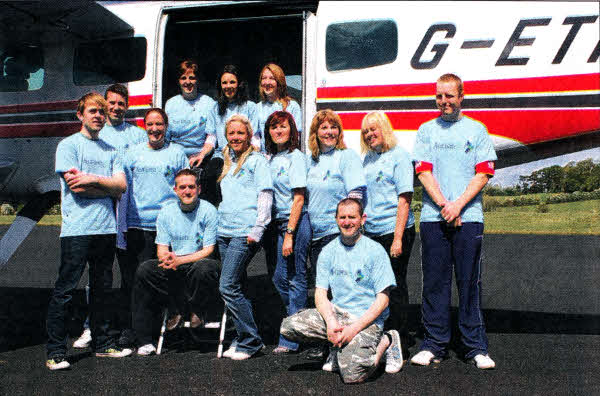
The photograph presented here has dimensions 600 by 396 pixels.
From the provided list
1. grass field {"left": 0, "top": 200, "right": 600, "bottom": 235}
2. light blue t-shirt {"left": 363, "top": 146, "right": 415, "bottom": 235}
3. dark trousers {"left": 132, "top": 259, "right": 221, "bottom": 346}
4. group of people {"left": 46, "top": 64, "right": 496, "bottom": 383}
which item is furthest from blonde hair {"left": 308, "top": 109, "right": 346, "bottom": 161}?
grass field {"left": 0, "top": 200, "right": 600, "bottom": 235}

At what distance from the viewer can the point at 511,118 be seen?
536cm

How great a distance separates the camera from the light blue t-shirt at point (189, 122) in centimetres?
534

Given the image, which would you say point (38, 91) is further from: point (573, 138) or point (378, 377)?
point (573, 138)

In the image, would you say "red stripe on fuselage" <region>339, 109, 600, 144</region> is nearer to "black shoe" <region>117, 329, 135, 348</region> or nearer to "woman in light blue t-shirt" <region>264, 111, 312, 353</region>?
"woman in light blue t-shirt" <region>264, 111, 312, 353</region>

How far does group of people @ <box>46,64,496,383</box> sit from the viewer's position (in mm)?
→ 4105

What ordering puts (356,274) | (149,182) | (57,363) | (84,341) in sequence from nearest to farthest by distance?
(356,274) < (57,363) < (149,182) < (84,341)

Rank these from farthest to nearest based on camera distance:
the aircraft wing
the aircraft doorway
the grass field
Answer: the grass field
the aircraft doorway
the aircraft wing

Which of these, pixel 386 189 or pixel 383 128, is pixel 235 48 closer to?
pixel 383 128

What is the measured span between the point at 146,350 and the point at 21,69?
3.88m

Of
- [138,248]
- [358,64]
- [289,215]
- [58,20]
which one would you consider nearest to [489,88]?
[358,64]

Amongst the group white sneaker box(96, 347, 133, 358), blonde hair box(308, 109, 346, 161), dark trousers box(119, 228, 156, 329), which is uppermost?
blonde hair box(308, 109, 346, 161)

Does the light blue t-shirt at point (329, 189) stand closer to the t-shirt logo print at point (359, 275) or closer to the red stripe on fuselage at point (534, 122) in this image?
the t-shirt logo print at point (359, 275)

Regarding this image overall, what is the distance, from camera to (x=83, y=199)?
4281mm

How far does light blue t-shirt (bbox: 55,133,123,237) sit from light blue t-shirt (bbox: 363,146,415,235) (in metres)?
1.90
